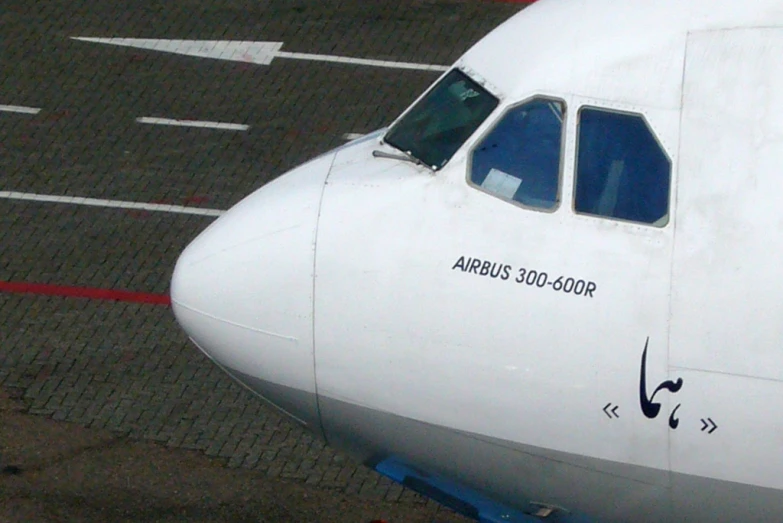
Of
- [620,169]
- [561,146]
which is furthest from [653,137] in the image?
[561,146]

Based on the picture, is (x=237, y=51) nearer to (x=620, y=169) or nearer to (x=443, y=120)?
(x=443, y=120)

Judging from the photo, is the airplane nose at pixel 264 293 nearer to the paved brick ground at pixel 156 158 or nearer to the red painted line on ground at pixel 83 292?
the paved brick ground at pixel 156 158

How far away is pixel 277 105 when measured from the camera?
1617 centimetres

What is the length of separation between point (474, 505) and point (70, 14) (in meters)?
12.3

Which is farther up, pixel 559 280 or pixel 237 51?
pixel 559 280

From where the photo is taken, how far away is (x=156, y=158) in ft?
49.8

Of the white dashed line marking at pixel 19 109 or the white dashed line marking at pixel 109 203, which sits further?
the white dashed line marking at pixel 19 109

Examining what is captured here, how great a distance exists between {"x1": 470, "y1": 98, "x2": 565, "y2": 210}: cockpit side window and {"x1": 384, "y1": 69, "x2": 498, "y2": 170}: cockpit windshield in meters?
0.15

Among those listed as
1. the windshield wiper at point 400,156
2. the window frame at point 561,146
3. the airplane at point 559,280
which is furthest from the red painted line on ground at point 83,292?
the window frame at point 561,146

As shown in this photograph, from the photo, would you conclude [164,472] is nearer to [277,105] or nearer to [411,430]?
[411,430]

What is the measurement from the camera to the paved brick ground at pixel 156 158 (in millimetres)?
11391

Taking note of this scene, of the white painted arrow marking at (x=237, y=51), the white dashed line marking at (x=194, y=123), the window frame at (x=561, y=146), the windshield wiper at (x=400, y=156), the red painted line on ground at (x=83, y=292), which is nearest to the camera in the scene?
the window frame at (x=561, y=146)

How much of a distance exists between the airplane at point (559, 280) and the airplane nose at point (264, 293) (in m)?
0.02

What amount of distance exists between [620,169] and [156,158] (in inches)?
351
